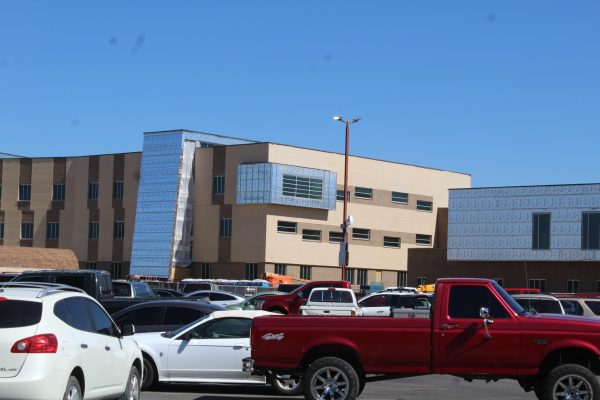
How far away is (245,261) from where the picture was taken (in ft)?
246

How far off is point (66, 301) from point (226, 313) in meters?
6.10

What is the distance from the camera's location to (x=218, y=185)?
256ft

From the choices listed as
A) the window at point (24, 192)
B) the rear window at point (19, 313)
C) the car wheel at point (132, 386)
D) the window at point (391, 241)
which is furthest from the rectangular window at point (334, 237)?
the rear window at point (19, 313)

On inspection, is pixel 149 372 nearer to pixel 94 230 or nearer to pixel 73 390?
pixel 73 390

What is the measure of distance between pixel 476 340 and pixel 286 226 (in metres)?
61.5

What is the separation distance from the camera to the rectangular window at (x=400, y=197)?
8200 cm

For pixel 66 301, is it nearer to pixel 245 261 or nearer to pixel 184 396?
pixel 184 396

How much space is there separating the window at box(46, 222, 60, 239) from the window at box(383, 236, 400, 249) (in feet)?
92.0

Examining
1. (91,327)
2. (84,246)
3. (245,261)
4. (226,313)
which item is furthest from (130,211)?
(91,327)

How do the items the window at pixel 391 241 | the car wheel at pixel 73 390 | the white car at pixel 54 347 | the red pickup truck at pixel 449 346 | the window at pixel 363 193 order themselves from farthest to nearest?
the window at pixel 391 241
the window at pixel 363 193
the red pickup truck at pixel 449 346
the car wheel at pixel 73 390
the white car at pixel 54 347

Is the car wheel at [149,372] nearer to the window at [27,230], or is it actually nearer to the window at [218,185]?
the window at [218,185]

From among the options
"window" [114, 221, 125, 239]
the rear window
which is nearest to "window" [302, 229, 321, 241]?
"window" [114, 221, 125, 239]

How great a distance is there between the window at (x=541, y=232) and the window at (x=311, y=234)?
17.5 meters

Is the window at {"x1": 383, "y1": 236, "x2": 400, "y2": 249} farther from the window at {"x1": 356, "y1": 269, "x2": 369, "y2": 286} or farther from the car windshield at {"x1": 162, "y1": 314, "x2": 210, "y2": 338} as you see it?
the car windshield at {"x1": 162, "y1": 314, "x2": 210, "y2": 338}
